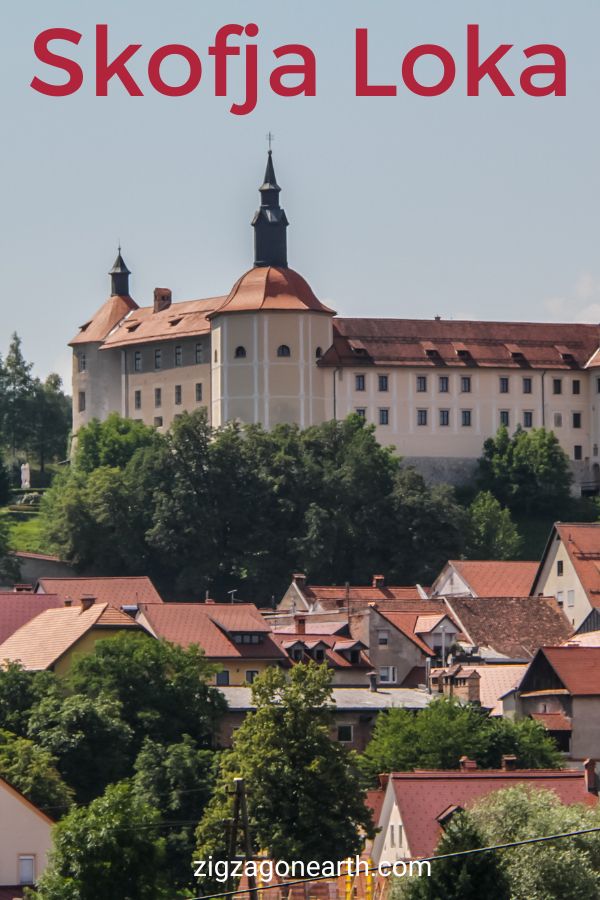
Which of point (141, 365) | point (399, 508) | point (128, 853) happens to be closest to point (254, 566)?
point (399, 508)

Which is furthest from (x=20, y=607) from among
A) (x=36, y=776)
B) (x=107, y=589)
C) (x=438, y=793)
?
(x=438, y=793)

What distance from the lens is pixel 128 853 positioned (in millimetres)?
48906

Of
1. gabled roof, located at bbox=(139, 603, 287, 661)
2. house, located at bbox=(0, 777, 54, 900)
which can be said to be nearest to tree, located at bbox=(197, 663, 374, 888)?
house, located at bbox=(0, 777, 54, 900)

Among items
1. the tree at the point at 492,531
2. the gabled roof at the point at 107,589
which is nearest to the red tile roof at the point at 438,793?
the gabled roof at the point at 107,589

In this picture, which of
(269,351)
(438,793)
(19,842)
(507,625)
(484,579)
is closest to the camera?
(19,842)

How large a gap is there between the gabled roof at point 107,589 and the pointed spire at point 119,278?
4698cm

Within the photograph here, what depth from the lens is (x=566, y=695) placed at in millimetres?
75375

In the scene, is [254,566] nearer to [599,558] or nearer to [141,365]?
[599,558]

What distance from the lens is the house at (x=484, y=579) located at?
337 ft

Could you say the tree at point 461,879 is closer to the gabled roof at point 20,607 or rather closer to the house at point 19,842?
the house at point 19,842

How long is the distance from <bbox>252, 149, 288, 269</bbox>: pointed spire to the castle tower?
6.49 ft

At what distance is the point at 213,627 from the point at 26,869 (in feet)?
111

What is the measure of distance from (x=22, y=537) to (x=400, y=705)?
166 ft

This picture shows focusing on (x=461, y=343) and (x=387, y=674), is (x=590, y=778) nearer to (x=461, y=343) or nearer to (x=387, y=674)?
(x=387, y=674)
